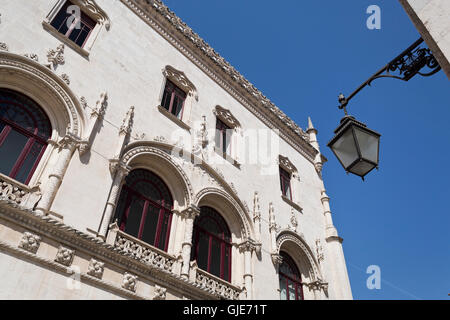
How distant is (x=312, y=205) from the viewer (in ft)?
63.8

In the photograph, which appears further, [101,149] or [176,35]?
[176,35]

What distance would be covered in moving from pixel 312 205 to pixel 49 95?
14661mm

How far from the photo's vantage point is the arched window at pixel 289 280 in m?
14.6

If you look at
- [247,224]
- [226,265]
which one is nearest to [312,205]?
[247,224]

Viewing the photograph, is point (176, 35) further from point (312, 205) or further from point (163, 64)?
point (312, 205)

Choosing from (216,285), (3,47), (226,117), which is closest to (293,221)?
(226,117)

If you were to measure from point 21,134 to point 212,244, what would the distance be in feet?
24.1

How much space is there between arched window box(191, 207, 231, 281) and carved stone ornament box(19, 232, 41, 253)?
538 centimetres

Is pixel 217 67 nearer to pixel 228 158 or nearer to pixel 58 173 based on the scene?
pixel 228 158

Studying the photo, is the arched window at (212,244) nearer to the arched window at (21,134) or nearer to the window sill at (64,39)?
the arched window at (21,134)

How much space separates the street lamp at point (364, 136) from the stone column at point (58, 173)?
6793mm

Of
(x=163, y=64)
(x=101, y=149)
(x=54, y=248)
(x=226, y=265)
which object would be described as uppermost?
(x=163, y=64)

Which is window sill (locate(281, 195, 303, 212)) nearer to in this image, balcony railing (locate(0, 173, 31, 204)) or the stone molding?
the stone molding
